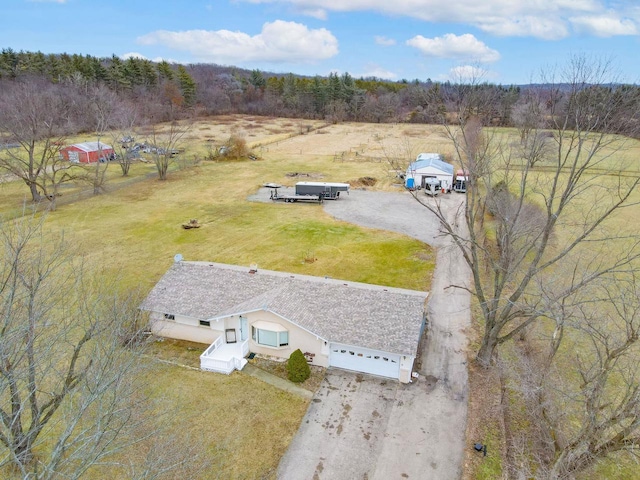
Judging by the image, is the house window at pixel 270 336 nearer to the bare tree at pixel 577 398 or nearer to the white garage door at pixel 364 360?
the white garage door at pixel 364 360

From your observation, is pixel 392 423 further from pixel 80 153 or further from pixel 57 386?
pixel 80 153

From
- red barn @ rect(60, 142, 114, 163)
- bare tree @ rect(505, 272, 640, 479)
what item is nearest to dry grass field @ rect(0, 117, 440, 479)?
red barn @ rect(60, 142, 114, 163)

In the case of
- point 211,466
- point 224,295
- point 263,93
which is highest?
point 263,93

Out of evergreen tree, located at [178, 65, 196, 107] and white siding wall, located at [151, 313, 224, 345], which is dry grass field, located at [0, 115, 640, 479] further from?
evergreen tree, located at [178, 65, 196, 107]

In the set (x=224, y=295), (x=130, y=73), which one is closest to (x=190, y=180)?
(x=224, y=295)

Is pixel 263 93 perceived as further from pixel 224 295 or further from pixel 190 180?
pixel 224 295

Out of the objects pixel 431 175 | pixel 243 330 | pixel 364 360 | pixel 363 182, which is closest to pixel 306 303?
pixel 243 330

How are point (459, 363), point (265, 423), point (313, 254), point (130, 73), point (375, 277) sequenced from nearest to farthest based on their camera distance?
point (265, 423), point (459, 363), point (375, 277), point (313, 254), point (130, 73)
